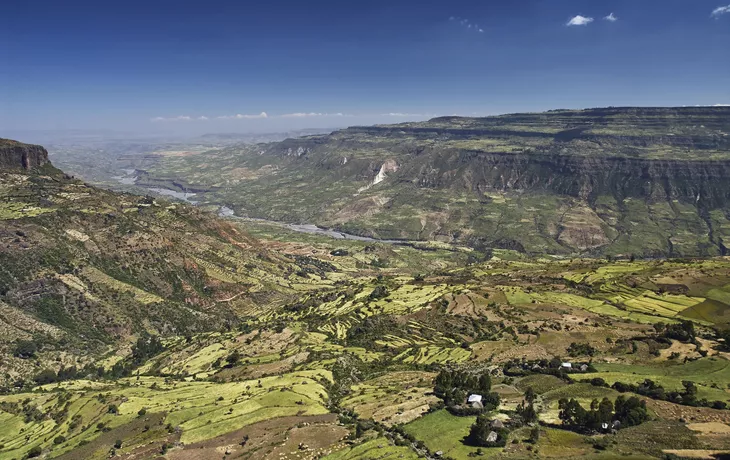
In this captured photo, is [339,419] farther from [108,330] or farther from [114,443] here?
[108,330]

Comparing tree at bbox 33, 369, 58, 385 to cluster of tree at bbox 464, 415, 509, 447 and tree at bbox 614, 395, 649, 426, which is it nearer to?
cluster of tree at bbox 464, 415, 509, 447

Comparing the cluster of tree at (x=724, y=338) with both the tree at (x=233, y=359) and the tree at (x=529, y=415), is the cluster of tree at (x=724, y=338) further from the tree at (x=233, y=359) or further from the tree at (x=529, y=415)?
the tree at (x=233, y=359)

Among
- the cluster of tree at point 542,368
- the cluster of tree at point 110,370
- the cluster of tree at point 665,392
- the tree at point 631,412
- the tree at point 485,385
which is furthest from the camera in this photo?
the cluster of tree at point 110,370

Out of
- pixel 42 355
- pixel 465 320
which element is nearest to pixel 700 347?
pixel 465 320

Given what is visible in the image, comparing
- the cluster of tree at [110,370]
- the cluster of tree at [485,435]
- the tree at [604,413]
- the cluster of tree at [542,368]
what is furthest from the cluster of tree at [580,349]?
the cluster of tree at [110,370]

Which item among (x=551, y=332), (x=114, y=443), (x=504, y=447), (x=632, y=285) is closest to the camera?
(x=504, y=447)

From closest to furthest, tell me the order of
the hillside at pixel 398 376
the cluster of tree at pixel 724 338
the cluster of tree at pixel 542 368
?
the hillside at pixel 398 376 → the cluster of tree at pixel 542 368 → the cluster of tree at pixel 724 338

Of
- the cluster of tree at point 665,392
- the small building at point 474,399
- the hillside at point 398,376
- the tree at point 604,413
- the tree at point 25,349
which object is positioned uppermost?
the tree at point 604,413
